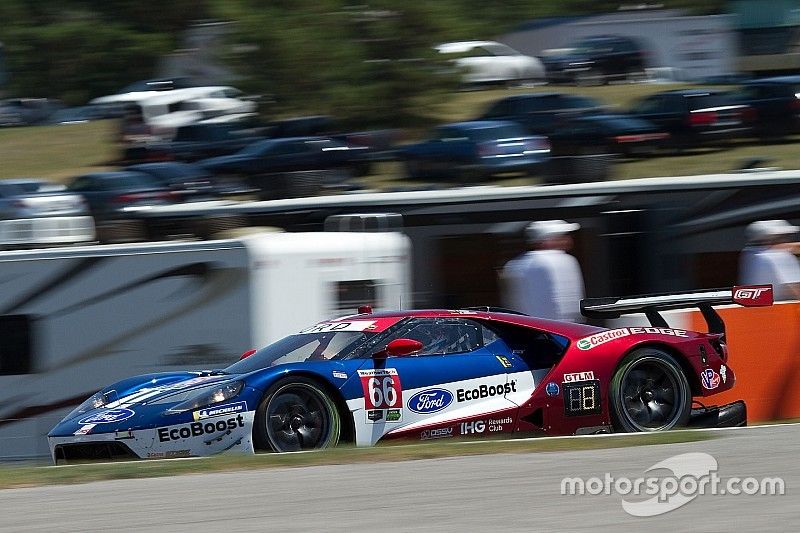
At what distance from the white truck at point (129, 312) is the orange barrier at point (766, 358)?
3.53 metres

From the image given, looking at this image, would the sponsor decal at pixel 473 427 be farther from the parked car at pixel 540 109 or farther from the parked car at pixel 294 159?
the parked car at pixel 540 109

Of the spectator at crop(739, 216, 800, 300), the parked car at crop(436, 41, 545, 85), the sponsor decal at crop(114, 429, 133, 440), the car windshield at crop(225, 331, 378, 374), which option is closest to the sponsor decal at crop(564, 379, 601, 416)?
the car windshield at crop(225, 331, 378, 374)

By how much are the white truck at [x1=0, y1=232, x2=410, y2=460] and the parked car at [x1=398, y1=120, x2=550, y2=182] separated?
10.3 metres

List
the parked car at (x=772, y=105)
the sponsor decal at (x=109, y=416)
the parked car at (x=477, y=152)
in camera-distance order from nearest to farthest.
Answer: the sponsor decal at (x=109, y=416), the parked car at (x=477, y=152), the parked car at (x=772, y=105)

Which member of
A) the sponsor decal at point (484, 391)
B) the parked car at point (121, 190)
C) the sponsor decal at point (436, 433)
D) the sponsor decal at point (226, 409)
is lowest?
the sponsor decal at point (436, 433)

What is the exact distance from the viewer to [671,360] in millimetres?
8594

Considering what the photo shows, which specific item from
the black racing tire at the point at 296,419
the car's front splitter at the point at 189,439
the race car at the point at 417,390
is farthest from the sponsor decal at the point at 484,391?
the car's front splitter at the point at 189,439

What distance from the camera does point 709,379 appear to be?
28.5 ft

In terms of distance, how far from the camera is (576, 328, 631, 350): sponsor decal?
8.53 m

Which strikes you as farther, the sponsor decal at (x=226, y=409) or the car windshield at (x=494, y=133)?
the car windshield at (x=494, y=133)

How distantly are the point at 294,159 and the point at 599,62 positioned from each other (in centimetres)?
1331

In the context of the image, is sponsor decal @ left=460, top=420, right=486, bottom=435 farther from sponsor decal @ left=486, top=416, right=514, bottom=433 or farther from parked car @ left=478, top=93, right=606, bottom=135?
parked car @ left=478, top=93, right=606, bottom=135

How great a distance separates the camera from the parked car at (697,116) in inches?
898

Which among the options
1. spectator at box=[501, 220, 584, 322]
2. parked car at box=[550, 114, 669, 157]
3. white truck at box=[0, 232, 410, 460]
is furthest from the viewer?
parked car at box=[550, 114, 669, 157]
